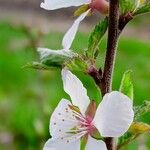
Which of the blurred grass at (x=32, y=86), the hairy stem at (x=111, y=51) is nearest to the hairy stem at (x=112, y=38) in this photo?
the hairy stem at (x=111, y=51)

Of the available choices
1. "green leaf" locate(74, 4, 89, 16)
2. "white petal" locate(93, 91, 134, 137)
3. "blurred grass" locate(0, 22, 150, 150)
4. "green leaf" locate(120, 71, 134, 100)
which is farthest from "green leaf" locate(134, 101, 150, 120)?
"blurred grass" locate(0, 22, 150, 150)

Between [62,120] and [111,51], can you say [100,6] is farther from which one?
[62,120]

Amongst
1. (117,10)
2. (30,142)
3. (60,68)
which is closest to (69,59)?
(60,68)

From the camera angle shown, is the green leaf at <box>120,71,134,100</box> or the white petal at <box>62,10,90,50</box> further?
the green leaf at <box>120,71,134,100</box>

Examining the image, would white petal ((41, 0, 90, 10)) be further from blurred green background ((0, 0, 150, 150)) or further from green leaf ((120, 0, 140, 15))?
blurred green background ((0, 0, 150, 150))

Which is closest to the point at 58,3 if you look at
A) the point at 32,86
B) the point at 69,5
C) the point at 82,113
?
the point at 69,5

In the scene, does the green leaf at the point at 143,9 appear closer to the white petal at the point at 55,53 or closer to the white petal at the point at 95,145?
the white petal at the point at 55,53
